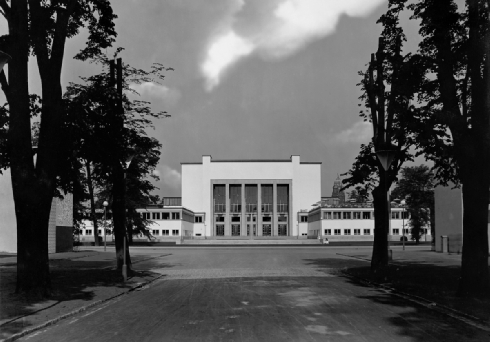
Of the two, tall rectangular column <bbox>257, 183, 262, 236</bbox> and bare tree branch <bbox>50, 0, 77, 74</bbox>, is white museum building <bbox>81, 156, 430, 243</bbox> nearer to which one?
tall rectangular column <bbox>257, 183, 262, 236</bbox>

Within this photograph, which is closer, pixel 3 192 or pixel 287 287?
pixel 287 287

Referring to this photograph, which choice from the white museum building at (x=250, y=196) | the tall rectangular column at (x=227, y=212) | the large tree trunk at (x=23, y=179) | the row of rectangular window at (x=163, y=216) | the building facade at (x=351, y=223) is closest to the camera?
the large tree trunk at (x=23, y=179)

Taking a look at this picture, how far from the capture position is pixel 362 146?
83.3 feet

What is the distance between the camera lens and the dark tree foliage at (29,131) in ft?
44.7

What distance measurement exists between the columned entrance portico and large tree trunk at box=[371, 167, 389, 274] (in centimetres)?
8856

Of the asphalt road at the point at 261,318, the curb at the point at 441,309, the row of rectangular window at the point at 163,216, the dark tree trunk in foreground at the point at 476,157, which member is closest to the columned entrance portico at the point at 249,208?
the row of rectangular window at the point at 163,216

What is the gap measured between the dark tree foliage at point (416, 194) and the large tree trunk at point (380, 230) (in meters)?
47.6

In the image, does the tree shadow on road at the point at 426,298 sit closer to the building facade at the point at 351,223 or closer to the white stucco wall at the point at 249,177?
the building facade at the point at 351,223

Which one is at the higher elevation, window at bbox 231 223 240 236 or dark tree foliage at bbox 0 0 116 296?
dark tree foliage at bbox 0 0 116 296

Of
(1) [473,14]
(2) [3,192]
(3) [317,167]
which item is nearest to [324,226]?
(3) [317,167]

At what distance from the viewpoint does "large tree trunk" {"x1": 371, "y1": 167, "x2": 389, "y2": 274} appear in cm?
2275

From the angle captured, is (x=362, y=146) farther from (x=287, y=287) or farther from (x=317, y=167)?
(x=317, y=167)

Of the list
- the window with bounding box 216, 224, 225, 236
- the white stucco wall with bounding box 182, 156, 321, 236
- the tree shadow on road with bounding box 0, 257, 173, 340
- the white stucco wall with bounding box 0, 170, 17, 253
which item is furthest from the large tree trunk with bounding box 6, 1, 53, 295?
the window with bounding box 216, 224, 225, 236

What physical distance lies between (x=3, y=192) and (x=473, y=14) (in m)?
35.6
